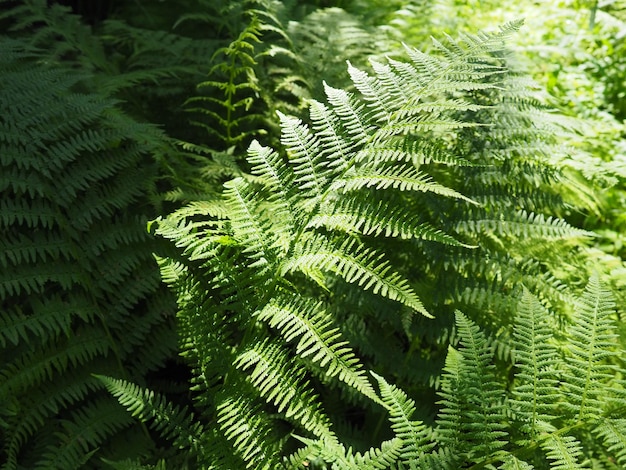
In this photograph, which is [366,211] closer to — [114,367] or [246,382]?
[246,382]

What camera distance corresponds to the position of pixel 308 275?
170 cm

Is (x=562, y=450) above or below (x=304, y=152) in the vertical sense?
below

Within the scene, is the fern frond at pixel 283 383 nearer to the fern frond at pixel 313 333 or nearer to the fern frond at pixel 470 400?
the fern frond at pixel 313 333

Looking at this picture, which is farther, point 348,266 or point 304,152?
point 304,152

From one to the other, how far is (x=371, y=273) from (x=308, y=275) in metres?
0.26

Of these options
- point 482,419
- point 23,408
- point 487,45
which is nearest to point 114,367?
point 23,408

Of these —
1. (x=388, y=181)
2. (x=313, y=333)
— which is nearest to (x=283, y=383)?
(x=313, y=333)

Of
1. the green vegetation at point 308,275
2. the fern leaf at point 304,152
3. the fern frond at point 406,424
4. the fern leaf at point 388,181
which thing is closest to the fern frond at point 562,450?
the green vegetation at point 308,275

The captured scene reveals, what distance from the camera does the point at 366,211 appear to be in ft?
5.27

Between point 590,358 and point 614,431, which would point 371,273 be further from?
point 614,431

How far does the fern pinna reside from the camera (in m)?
1.50

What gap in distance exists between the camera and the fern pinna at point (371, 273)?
150cm

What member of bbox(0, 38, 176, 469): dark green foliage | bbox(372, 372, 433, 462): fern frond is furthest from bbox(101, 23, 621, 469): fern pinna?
bbox(0, 38, 176, 469): dark green foliage

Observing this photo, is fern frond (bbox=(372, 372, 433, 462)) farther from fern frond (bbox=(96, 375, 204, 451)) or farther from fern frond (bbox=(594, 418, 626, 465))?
→ fern frond (bbox=(96, 375, 204, 451))
